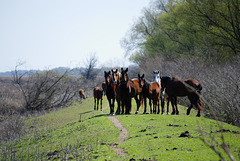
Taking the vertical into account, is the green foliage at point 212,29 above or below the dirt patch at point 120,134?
above

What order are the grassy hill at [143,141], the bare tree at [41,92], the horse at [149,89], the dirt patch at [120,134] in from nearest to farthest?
the grassy hill at [143,141] → the dirt patch at [120,134] → the horse at [149,89] → the bare tree at [41,92]

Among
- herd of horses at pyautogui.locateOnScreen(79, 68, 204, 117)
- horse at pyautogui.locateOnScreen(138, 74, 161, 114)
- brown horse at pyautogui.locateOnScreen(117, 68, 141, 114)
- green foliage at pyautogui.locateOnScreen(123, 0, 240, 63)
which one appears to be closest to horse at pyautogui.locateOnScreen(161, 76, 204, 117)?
herd of horses at pyautogui.locateOnScreen(79, 68, 204, 117)

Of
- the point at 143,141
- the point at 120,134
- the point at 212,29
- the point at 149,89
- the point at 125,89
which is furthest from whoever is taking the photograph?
the point at 212,29

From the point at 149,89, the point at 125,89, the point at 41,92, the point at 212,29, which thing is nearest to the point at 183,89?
the point at 149,89

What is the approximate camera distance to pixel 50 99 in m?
34.9

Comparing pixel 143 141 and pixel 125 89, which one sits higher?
pixel 125 89

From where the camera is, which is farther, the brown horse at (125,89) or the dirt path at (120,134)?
the brown horse at (125,89)

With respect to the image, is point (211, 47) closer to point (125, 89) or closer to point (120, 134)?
point (125, 89)

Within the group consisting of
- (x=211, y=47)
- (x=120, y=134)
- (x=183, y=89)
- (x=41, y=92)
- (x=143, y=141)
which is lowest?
(x=120, y=134)

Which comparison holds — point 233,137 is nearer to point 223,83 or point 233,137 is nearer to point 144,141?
point 144,141

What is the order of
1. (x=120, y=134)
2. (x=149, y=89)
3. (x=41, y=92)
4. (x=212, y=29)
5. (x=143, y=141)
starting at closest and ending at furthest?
(x=143, y=141)
(x=120, y=134)
(x=149, y=89)
(x=212, y=29)
(x=41, y=92)

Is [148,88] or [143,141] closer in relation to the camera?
[143,141]

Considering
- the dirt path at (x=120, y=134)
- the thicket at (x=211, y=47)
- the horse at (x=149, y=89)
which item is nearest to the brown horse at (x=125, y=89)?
the horse at (x=149, y=89)

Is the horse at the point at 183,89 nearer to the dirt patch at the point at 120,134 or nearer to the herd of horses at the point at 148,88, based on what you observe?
the herd of horses at the point at 148,88
